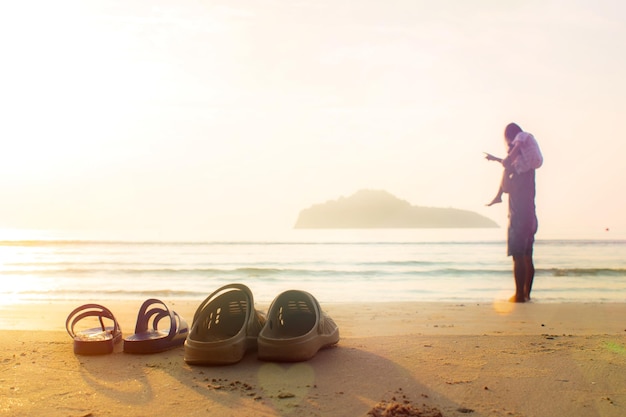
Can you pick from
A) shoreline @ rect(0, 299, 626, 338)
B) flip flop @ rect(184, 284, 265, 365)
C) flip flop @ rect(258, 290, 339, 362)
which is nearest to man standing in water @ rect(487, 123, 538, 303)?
shoreline @ rect(0, 299, 626, 338)

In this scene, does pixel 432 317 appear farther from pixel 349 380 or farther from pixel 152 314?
pixel 349 380

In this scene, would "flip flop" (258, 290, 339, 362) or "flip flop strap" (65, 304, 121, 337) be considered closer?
"flip flop" (258, 290, 339, 362)

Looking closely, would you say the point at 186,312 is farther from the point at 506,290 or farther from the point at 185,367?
the point at 506,290

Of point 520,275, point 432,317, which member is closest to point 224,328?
point 432,317

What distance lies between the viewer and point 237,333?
146 inches

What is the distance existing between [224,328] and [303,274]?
1173 centimetres

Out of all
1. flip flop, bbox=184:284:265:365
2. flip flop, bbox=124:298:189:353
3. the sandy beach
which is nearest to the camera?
the sandy beach

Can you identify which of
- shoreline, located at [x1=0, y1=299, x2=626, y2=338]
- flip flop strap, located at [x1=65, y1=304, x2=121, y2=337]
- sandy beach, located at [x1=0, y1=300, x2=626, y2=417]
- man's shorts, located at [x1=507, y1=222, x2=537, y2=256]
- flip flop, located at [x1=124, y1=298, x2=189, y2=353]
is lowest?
shoreline, located at [x1=0, y1=299, x2=626, y2=338]

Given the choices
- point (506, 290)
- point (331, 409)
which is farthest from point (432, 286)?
point (331, 409)

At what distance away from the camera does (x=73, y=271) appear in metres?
16.8

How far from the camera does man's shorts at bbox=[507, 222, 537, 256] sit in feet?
25.3

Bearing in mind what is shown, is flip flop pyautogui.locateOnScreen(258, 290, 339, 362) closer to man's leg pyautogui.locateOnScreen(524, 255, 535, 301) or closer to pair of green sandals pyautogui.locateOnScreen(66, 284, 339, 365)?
pair of green sandals pyautogui.locateOnScreen(66, 284, 339, 365)

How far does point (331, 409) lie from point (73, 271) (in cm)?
1554

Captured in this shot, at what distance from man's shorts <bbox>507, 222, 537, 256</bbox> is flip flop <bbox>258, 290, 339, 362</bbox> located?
4.45 m
